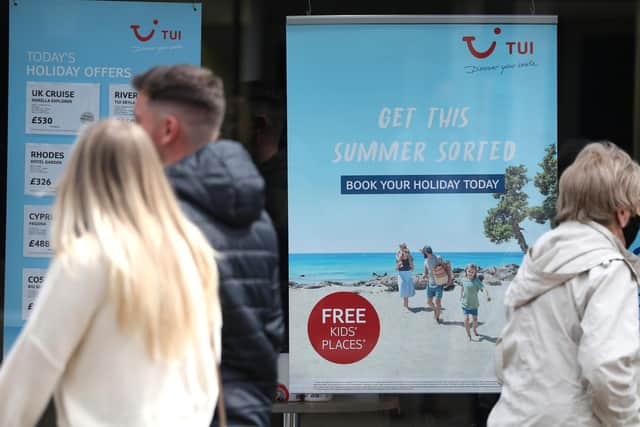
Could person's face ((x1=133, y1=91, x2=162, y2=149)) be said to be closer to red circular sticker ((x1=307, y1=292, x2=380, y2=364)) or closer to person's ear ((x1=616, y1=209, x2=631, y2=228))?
person's ear ((x1=616, y1=209, x2=631, y2=228))

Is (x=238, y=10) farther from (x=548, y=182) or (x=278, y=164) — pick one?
(x=548, y=182)

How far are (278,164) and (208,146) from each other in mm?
2271

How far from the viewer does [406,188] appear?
507cm

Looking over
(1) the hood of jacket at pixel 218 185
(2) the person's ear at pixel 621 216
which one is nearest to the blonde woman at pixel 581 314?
(2) the person's ear at pixel 621 216

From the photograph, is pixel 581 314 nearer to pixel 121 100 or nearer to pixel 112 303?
pixel 112 303

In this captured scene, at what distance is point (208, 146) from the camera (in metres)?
2.91

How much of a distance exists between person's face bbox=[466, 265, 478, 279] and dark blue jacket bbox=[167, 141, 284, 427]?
2.25m

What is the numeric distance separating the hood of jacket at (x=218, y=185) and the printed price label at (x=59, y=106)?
240 centimetres

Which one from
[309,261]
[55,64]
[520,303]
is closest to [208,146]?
[520,303]

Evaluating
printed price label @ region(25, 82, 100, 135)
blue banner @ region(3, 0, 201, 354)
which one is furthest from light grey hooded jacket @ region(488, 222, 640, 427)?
printed price label @ region(25, 82, 100, 135)

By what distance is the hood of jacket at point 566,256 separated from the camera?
334 cm

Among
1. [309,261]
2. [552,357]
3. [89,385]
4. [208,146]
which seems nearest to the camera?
[89,385]

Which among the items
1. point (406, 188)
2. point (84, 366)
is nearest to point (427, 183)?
point (406, 188)

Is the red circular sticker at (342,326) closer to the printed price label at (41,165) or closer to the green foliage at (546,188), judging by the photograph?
the green foliage at (546,188)
